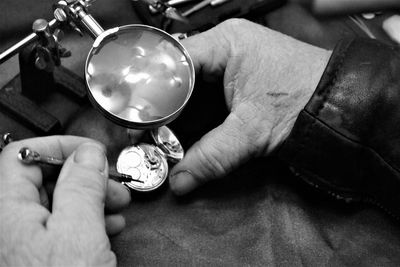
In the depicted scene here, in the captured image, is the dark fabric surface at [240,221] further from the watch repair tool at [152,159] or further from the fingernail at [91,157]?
the fingernail at [91,157]

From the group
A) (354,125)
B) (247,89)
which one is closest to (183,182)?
(247,89)

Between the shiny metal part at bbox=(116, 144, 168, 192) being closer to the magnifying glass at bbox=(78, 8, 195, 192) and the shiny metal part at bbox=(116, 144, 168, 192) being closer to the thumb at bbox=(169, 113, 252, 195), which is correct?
the thumb at bbox=(169, 113, 252, 195)

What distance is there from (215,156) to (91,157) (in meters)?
0.26

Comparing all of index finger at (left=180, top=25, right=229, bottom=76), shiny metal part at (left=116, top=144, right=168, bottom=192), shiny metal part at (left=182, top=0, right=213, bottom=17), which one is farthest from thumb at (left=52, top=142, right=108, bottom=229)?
shiny metal part at (left=182, top=0, right=213, bottom=17)

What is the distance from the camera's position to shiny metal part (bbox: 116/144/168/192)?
1006 mm

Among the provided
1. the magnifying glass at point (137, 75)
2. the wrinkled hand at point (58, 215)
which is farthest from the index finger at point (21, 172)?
the magnifying glass at point (137, 75)

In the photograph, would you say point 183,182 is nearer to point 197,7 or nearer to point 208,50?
point 208,50

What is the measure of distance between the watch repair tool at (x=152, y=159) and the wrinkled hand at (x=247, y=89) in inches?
1.9

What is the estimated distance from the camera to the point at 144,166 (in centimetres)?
103

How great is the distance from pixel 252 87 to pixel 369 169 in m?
0.29

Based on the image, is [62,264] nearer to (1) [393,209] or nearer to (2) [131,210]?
(2) [131,210]

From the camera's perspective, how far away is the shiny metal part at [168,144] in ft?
3.40

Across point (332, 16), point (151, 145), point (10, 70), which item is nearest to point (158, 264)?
point (151, 145)

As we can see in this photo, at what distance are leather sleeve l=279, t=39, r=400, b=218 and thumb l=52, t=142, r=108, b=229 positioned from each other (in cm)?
39
